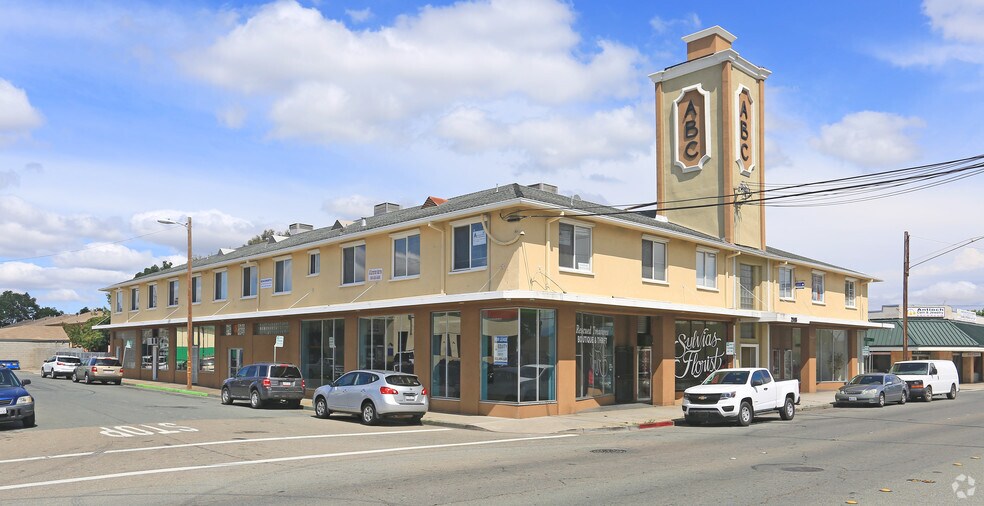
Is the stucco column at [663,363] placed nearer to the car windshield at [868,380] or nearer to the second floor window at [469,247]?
the second floor window at [469,247]

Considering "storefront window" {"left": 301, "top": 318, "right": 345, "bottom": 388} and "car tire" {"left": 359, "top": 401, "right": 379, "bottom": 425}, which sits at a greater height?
"storefront window" {"left": 301, "top": 318, "right": 345, "bottom": 388}

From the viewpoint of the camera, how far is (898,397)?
104ft

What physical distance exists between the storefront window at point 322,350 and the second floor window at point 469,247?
781 cm

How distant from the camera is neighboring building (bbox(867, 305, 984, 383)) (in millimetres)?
53406

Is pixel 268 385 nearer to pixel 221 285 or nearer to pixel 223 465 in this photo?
pixel 223 465

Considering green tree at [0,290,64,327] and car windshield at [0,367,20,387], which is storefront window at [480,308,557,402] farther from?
green tree at [0,290,64,327]

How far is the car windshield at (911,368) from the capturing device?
34875 mm

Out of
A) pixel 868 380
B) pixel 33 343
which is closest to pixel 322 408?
pixel 868 380

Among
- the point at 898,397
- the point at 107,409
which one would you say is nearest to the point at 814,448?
the point at 898,397

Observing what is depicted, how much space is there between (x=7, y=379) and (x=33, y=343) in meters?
77.6

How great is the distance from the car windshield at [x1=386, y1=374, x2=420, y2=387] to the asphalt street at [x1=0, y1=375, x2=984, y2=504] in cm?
117

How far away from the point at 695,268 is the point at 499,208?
34.5ft

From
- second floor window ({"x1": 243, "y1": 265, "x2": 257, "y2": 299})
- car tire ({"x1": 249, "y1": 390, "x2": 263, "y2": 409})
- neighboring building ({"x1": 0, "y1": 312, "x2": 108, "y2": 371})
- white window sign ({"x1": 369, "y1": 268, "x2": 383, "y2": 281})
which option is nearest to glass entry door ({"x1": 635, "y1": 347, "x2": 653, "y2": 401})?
white window sign ({"x1": 369, "y1": 268, "x2": 383, "y2": 281})

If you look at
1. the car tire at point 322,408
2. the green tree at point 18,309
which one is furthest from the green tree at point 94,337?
the green tree at point 18,309
